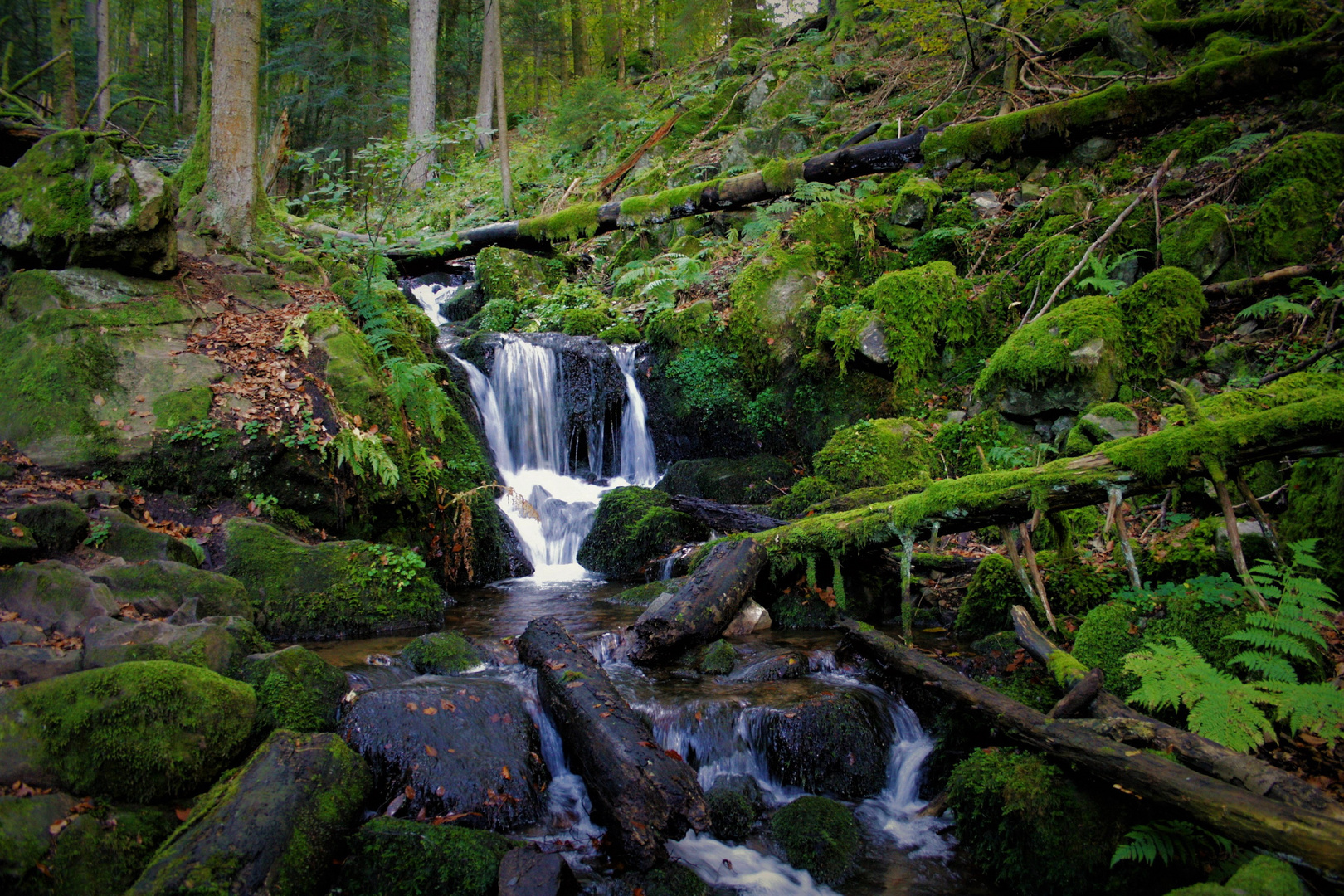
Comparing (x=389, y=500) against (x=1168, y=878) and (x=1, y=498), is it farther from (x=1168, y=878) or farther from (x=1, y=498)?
(x=1168, y=878)

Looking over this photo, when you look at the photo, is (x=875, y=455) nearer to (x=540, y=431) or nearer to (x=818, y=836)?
(x=818, y=836)

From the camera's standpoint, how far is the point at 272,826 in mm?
2992

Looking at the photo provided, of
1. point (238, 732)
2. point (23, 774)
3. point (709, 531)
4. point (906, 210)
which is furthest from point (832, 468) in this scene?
point (23, 774)

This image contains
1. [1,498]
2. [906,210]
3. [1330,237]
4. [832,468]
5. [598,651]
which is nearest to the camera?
[1,498]

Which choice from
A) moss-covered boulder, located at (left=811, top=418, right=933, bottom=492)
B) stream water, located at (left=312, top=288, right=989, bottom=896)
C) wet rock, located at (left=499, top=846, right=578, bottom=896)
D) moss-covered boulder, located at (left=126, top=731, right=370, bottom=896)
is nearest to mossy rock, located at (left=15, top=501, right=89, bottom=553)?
stream water, located at (left=312, top=288, right=989, bottom=896)

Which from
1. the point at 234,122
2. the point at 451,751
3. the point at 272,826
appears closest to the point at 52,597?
the point at 272,826

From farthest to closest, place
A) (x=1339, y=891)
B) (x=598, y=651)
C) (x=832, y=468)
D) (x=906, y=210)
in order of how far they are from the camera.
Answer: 1. (x=906, y=210)
2. (x=832, y=468)
3. (x=598, y=651)
4. (x=1339, y=891)

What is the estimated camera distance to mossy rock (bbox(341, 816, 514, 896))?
10.1ft

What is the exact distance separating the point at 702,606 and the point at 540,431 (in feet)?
19.1

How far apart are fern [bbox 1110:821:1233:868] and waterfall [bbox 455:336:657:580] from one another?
286 inches

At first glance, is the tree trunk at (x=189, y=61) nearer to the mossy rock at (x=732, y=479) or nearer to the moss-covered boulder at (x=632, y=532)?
the mossy rock at (x=732, y=479)

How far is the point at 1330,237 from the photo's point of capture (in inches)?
278

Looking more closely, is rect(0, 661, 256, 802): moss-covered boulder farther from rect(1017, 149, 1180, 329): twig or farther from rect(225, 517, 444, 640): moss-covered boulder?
rect(1017, 149, 1180, 329): twig

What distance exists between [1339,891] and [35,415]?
9.29 metres
